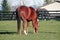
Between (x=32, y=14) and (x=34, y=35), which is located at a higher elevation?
(x=32, y=14)

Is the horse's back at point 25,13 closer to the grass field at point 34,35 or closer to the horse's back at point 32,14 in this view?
the horse's back at point 32,14

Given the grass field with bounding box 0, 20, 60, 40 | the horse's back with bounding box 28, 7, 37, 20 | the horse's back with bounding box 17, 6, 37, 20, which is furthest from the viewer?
the horse's back with bounding box 28, 7, 37, 20

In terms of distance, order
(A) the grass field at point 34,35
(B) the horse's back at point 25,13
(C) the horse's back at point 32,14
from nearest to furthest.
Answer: (A) the grass field at point 34,35, (B) the horse's back at point 25,13, (C) the horse's back at point 32,14

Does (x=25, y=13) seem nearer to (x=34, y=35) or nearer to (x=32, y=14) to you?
(x=32, y=14)

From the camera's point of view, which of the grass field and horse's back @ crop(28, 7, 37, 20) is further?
horse's back @ crop(28, 7, 37, 20)

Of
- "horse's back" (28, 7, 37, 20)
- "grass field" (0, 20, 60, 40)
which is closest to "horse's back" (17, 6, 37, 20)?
"horse's back" (28, 7, 37, 20)

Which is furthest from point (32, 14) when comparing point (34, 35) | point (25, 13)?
point (34, 35)

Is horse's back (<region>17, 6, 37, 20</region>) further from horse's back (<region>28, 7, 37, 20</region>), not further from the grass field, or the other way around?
the grass field

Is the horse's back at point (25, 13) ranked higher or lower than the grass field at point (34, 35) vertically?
higher

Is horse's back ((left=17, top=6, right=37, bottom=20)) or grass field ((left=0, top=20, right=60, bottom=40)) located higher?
horse's back ((left=17, top=6, right=37, bottom=20))

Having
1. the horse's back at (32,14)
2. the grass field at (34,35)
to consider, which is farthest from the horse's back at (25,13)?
the grass field at (34,35)

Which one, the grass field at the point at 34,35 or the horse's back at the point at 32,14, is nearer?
the grass field at the point at 34,35

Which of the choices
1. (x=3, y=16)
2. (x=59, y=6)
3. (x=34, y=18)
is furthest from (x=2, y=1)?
(x=34, y=18)

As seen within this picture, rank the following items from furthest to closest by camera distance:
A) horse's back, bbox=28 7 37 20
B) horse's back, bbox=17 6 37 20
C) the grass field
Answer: horse's back, bbox=28 7 37 20 < horse's back, bbox=17 6 37 20 < the grass field
